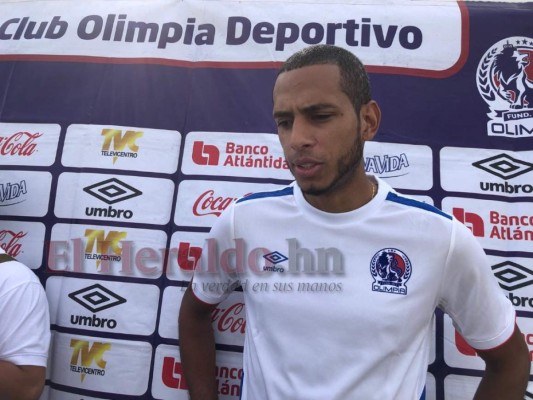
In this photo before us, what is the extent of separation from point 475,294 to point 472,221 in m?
0.50

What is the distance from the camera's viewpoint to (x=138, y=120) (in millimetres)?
1640

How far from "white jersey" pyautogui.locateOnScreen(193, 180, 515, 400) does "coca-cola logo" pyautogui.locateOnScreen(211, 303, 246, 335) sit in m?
0.33

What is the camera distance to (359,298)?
1.01 metres

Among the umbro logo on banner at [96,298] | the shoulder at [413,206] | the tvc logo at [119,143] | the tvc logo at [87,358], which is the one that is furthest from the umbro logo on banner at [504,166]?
the tvc logo at [87,358]

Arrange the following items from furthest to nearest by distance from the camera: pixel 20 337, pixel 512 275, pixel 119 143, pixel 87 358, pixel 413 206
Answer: pixel 119 143 < pixel 87 358 < pixel 512 275 < pixel 20 337 < pixel 413 206

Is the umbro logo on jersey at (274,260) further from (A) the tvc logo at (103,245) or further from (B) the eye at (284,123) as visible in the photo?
(A) the tvc logo at (103,245)

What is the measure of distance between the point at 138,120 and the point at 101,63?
299 mm

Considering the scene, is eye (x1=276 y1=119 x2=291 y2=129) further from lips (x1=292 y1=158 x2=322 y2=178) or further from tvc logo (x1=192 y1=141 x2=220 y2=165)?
tvc logo (x1=192 y1=141 x2=220 y2=165)

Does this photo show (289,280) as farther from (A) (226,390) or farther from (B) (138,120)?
(B) (138,120)

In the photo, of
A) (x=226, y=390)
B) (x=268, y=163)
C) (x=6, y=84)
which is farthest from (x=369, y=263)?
(x=6, y=84)

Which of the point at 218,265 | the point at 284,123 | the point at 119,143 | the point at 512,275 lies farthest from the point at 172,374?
the point at 512,275

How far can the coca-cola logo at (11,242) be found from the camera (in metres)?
1.63

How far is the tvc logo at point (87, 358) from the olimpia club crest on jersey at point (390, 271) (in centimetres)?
100

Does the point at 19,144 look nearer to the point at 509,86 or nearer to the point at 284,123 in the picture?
the point at 284,123
